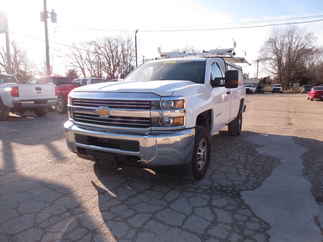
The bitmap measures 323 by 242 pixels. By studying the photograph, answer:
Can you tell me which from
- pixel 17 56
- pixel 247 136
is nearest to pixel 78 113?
pixel 247 136

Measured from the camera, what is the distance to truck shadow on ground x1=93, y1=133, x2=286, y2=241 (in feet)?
7.43

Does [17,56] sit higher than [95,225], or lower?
higher

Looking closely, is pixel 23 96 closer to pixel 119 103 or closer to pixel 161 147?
pixel 119 103

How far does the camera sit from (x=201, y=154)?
3.47 m

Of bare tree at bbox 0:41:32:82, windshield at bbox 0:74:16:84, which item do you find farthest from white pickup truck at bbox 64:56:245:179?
bare tree at bbox 0:41:32:82

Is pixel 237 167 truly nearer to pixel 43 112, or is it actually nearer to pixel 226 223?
pixel 226 223

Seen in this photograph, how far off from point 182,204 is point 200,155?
888 mm

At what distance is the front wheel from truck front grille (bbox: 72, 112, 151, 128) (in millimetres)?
803

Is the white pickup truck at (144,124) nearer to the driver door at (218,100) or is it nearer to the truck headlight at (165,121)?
the truck headlight at (165,121)

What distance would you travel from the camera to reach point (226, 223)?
243 centimetres

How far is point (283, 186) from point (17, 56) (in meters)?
42.1

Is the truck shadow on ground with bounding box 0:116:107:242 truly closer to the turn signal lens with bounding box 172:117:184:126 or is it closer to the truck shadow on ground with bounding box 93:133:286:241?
the truck shadow on ground with bounding box 93:133:286:241

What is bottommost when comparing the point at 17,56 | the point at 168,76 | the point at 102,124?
the point at 102,124

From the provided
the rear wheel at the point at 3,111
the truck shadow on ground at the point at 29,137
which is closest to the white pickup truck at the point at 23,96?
the rear wheel at the point at 3,111
